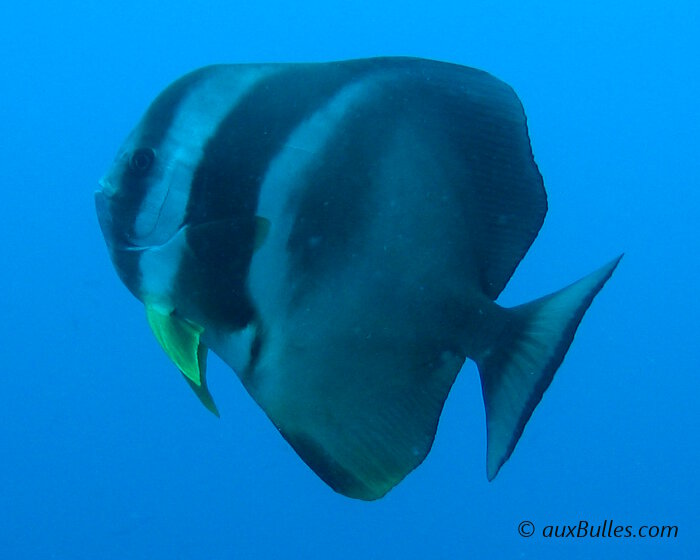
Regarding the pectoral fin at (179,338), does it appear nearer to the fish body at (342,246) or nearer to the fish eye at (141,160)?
the fish body at (342,246)

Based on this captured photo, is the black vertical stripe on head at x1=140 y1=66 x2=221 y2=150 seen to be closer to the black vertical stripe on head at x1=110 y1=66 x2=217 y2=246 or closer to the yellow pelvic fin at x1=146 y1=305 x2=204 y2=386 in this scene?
the black vertical stripe on head at x1=110 y1=66 x2=217 y2=246

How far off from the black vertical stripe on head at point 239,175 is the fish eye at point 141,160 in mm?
71

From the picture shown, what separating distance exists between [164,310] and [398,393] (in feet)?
1.16

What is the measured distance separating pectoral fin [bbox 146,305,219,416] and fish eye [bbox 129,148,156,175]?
0.19 metres

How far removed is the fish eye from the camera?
35.9 inches

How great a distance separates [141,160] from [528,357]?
60 centimetres

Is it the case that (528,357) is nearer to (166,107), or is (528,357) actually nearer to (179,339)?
(179,339)

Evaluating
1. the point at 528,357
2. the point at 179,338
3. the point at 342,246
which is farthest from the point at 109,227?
the point at 528,357

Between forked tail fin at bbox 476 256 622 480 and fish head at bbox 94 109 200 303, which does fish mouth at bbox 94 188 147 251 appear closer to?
fish head at bbox 94 109 200 303

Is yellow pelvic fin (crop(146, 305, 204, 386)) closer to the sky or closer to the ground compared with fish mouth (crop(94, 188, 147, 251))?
closer to the ground

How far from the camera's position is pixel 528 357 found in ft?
2.91

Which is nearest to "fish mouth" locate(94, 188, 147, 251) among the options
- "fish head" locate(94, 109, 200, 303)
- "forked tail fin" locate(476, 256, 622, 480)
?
"fish head" locate(94, 109, 200, 303)

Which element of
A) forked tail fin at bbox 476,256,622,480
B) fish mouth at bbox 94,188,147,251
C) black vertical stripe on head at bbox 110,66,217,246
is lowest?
forked tail fin at bbox 476,256,622,480

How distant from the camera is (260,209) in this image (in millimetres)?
878
